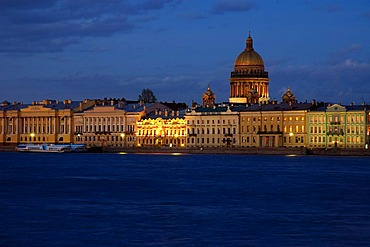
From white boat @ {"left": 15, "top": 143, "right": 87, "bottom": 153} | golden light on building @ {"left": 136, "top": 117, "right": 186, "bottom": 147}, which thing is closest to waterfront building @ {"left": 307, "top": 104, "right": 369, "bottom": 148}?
golden light on building @ {"left": 136, "top": 117, "right": 186, "bottom": 147}

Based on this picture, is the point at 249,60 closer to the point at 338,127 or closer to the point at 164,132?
the point at 164,132

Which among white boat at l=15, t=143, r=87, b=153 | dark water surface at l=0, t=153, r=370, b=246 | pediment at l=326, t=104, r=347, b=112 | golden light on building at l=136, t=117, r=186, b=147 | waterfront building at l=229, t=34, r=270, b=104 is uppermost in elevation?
waterfront building at l=229, t=34, r=270, b=104

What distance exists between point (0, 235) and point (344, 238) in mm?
6550

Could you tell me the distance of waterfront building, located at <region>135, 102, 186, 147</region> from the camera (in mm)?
84188

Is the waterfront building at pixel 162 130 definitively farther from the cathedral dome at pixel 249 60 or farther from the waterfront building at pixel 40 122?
the cathedral dome at pixel 249 60

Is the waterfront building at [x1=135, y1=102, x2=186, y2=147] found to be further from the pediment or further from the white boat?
the pediment

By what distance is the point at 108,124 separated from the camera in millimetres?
88625

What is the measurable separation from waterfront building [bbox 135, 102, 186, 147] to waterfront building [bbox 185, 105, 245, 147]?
778mm

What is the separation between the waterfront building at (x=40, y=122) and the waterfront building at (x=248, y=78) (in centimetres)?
1184

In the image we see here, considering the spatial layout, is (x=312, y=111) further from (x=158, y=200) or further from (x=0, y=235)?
(x=0, y=235)

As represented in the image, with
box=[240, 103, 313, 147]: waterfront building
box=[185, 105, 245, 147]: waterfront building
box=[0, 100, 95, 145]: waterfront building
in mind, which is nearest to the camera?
box=[240, 103, 313, 147]: waterfront building

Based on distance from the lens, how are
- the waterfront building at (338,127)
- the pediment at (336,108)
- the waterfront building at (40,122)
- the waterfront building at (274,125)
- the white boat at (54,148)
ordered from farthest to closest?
the waterfront building at (40,122), the white boat at (54,148), the waterfront building at (274,125), the pediment at (336,108), the waterfront building at (338,127)

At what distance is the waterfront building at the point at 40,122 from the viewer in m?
91.4

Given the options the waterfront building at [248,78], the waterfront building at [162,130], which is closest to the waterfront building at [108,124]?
the waterfront building at [162,130]
